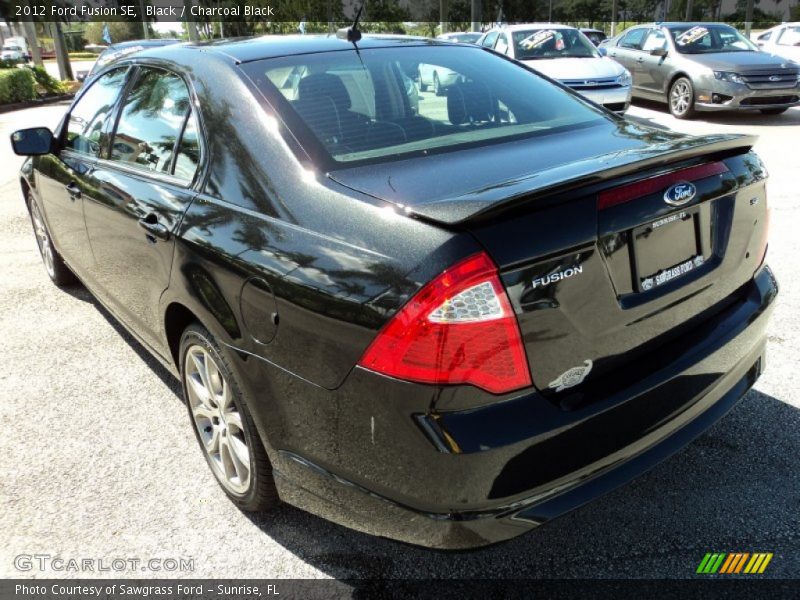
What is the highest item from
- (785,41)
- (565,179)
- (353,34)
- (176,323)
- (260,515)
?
(353,34)

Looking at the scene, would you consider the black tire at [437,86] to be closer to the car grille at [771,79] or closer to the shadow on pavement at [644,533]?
the shadow on pavement at [644,533]

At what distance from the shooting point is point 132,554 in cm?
241

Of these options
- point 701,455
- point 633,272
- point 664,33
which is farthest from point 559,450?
point 664,33

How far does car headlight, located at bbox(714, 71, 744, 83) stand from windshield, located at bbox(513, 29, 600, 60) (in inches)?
76.5

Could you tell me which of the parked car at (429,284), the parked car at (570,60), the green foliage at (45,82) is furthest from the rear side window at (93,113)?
the green foliage at (45,82)

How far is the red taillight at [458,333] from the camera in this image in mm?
1631

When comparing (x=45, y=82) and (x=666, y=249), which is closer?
(x=666, y=249)

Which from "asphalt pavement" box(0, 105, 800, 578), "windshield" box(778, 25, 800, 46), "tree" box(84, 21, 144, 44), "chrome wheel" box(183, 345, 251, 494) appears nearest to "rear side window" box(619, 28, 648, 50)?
"windshield" box(778, 25, 800, 46)

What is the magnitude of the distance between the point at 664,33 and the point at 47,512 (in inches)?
504

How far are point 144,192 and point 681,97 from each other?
11041 millimetres

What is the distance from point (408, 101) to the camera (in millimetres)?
2750

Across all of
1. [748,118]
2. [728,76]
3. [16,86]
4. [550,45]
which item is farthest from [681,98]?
[16,86]

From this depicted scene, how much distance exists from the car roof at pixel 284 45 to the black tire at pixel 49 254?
2197mm

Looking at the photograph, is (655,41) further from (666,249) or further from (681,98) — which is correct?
(666,249)
